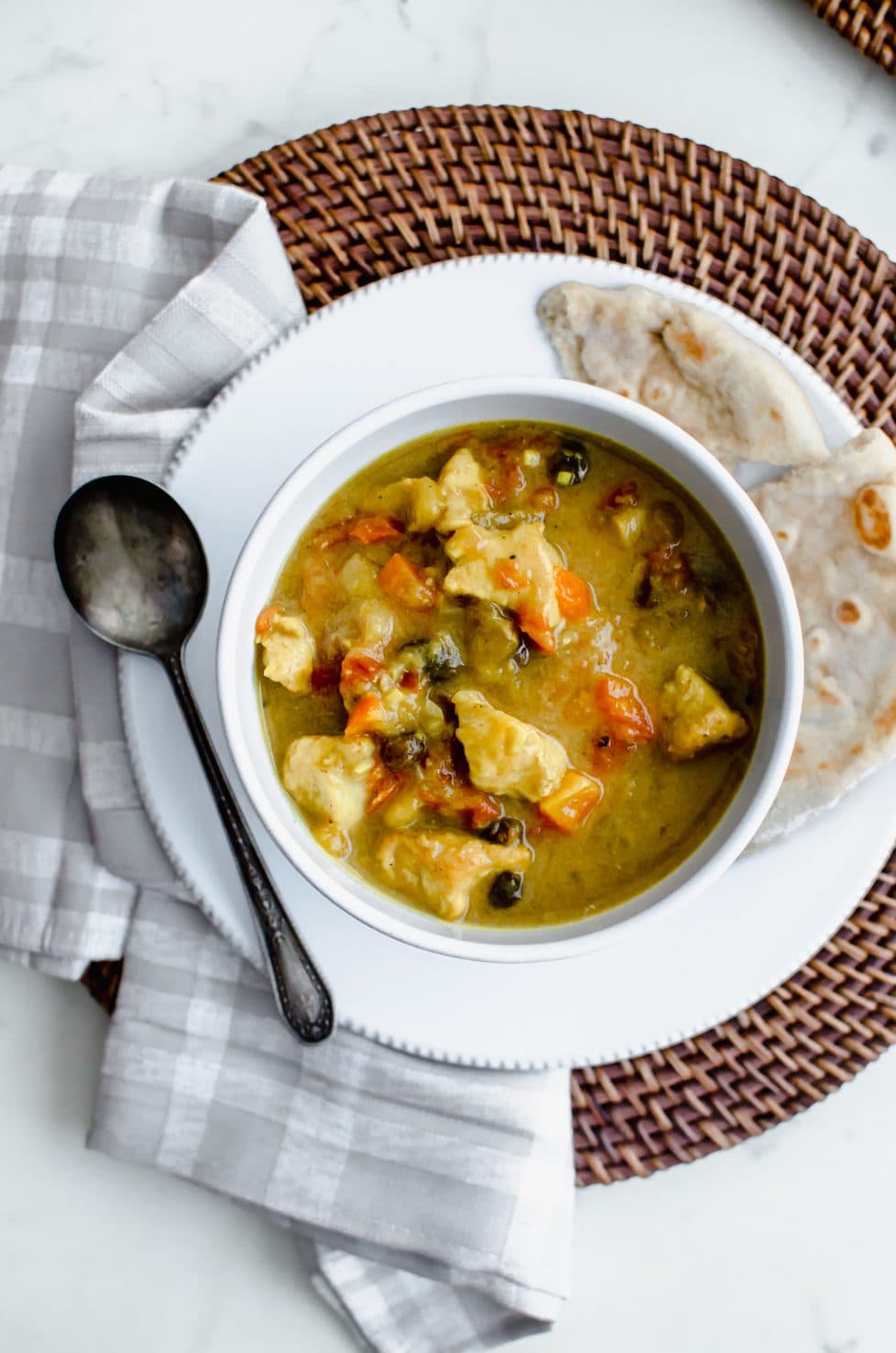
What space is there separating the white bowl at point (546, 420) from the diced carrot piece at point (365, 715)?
0.23 metres

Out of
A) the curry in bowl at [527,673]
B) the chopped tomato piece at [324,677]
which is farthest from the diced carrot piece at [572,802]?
the chopped tomato piece at [324,677]

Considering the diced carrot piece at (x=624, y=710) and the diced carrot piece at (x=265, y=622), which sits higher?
the diced carrot piece at (x=624, y=710)

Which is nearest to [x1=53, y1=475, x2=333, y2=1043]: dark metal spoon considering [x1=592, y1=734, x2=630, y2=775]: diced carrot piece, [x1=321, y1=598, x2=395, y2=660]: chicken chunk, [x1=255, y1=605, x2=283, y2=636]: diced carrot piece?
[x1=255, y1=605, x2=283, y2=636]: diced carrot piece

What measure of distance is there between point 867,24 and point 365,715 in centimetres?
251

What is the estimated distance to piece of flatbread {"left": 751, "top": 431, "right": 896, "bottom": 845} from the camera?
2.83 m

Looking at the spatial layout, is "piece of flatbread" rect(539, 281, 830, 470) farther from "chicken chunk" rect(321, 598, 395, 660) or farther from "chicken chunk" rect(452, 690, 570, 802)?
"chicken chunk" rect(452, 690, 570, 802)

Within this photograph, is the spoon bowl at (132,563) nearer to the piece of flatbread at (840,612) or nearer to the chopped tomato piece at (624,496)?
the chopped tomato piece at (624,496)

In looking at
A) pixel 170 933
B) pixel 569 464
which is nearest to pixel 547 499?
pixel 569 464

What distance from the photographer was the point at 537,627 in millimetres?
2594

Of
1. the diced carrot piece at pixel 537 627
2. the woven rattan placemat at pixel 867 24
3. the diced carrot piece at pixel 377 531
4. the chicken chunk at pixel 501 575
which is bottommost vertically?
the diced carrot piece at pixel 377 531

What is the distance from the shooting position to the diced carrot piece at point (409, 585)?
Answer: 2668 mm

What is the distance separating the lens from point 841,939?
3.14 meters

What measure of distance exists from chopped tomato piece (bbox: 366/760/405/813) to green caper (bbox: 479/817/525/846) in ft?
0.73


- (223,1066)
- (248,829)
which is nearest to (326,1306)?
(223,1066)
